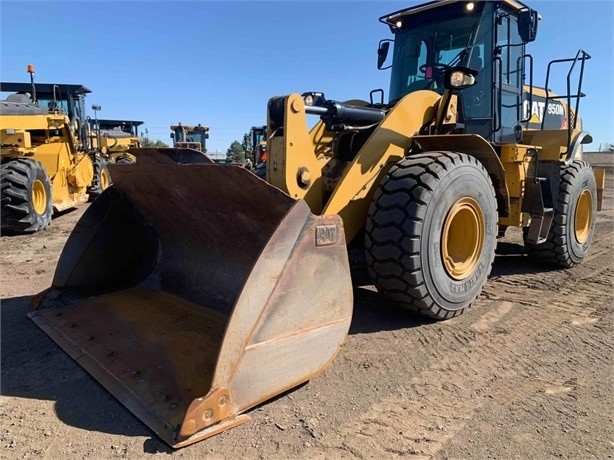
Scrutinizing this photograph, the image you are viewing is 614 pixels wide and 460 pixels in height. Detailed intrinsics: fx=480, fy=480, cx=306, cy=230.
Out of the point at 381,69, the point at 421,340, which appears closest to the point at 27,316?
the point at 421,340

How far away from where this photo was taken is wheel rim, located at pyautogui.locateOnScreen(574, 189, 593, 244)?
6125 millimetres

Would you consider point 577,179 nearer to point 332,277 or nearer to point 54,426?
point 332,277

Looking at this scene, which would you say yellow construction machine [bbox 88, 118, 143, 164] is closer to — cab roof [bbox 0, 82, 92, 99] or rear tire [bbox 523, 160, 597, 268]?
cab roof [bbox 0, 82, 92, 99]

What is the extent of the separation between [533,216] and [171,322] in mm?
3744

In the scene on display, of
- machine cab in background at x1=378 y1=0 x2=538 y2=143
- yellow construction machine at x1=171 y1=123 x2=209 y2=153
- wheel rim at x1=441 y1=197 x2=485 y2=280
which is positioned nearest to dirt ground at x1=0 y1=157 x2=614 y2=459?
wheel rim at x1=441 y1=197 x2=485 y2=280

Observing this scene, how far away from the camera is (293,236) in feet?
8.14

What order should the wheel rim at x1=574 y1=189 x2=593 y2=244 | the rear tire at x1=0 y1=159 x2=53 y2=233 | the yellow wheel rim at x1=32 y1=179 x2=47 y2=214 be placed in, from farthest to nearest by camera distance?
1. the yellow wheel rim at x1=32 y1=179 x2=47 y2=214
2. the rear tire at x1=0 y1=159 x2=53 y2=233
3. the wheel rim at x1=574 y1=189 x2=593 y2=244

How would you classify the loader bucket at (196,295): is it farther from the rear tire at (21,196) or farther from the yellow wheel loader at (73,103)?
the yellow wheel loader at (73,103)

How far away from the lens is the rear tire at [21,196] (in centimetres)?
755

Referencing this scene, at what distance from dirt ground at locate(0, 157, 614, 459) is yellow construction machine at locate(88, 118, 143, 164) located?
11.2 meters

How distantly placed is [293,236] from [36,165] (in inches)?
296

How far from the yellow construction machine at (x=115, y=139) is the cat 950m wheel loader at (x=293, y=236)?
10536 mm

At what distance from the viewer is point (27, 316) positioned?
3.75m

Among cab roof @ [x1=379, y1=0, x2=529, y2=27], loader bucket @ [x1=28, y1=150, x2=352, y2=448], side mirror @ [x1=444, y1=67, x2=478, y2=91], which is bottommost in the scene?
loader bucket @ [x1=28, y1=150, x2=352, y2=448]
